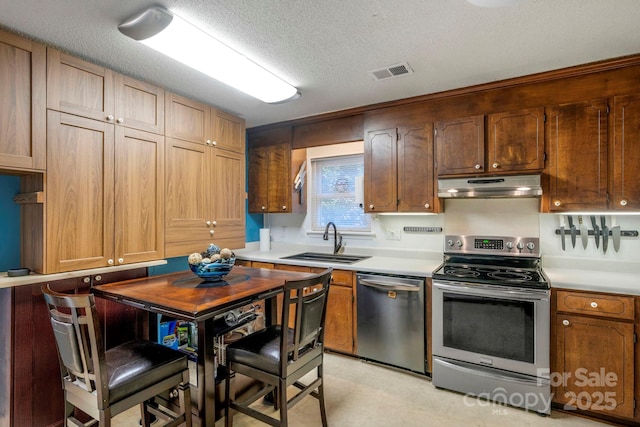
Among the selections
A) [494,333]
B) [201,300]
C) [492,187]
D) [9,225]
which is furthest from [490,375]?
[9,225]

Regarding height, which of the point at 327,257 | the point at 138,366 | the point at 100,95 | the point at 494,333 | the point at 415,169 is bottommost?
the point at 494,333

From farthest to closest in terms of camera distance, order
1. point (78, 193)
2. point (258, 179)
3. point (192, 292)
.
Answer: point (258, 179) < point (78, 193) < point (192, 292)

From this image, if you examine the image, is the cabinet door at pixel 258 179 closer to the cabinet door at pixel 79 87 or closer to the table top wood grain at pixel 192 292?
the table top wood grain at pixel 192 292

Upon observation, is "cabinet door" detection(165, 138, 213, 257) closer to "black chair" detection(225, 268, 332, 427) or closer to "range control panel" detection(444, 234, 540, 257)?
"black chair" detection(225, 268, 332, 427)

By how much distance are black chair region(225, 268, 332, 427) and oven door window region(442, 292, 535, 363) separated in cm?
110

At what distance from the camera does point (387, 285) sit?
2705mm

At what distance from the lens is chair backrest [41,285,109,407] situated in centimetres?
136

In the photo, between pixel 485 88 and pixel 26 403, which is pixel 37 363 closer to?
pixel 26 403

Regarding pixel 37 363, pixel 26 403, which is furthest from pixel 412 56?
pixel 26 403

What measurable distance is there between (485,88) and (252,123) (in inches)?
96.7

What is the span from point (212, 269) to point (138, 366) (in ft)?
2.12

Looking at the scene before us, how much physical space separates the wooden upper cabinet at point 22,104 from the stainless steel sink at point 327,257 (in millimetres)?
2285

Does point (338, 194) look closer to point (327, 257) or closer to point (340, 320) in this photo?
point (327, 257)

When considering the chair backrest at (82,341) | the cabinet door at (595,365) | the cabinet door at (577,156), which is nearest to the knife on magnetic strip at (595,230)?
the cabinet door at (577,156)
